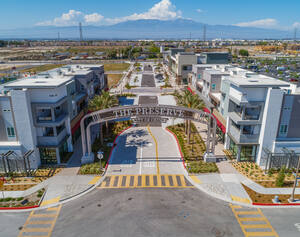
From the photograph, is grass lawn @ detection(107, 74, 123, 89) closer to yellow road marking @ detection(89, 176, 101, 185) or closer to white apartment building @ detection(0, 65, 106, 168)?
white apartment building @ detection(0, 65, 106, 168)

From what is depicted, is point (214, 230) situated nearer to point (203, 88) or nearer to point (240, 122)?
point (240, 122)

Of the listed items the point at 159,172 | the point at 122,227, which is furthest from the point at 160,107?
the point at 122,227

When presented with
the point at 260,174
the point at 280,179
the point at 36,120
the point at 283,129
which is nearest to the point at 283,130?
the point at 283,129

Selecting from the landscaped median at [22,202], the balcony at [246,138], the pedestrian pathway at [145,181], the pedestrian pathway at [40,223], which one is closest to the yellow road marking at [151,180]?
the pedestrian pathway at [145,181]

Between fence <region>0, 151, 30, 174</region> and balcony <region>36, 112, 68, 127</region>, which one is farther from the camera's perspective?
balcony <region>36, 112, 68, 127</region>

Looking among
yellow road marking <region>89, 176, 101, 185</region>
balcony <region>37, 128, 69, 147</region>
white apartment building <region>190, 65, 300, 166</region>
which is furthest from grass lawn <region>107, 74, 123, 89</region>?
white apartment building <region>190, 65, 300, 166</region>

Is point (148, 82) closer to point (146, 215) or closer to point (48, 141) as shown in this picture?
point (48, 141)

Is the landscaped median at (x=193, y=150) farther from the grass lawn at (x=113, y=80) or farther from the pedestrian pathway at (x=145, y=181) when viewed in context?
the grass lawn at (x=113, y=80)
